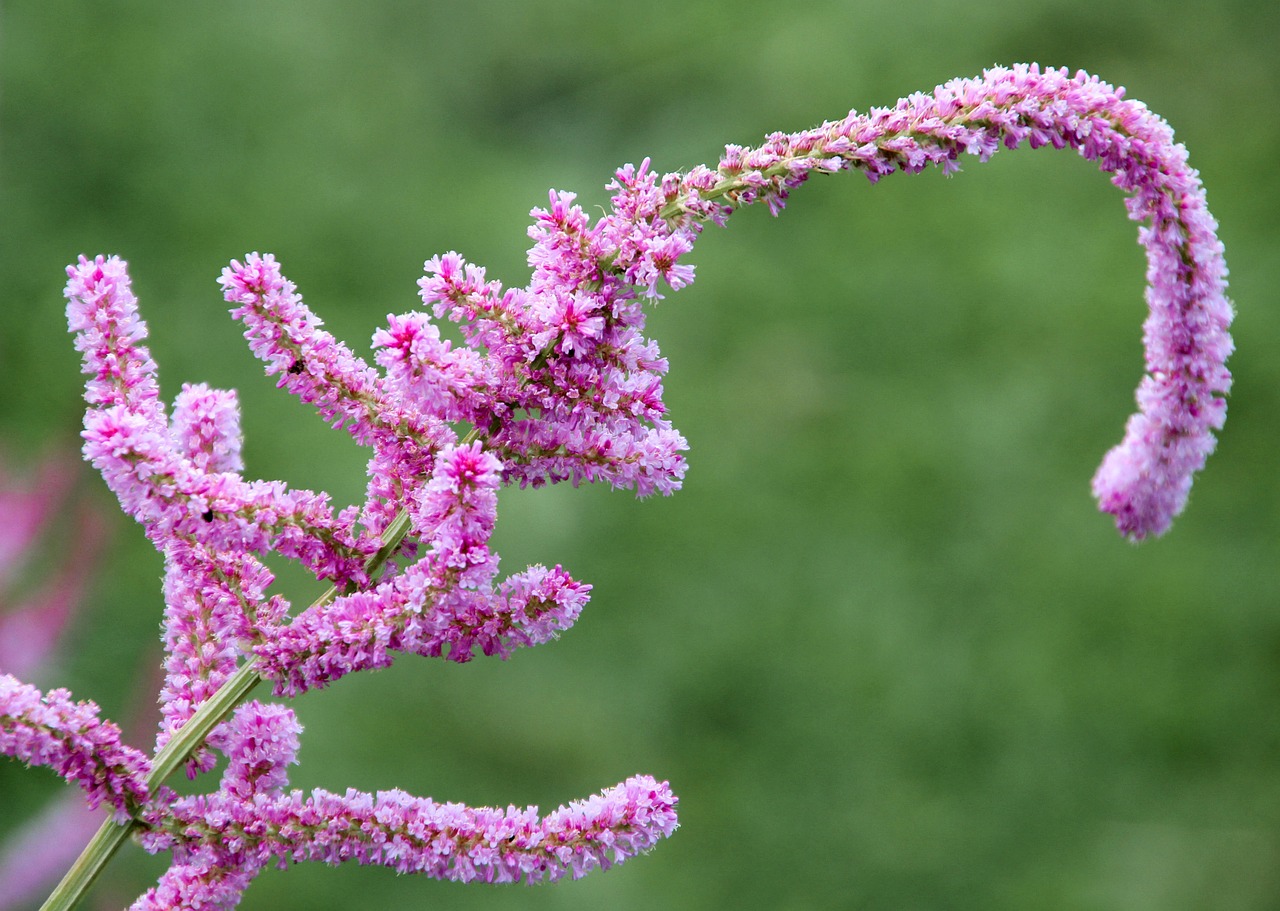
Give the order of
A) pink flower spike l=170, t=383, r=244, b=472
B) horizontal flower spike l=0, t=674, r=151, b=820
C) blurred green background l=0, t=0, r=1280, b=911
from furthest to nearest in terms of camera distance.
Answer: blurred green background l=0, t=0, r=1280, b=911 < pink flower spike l=170, t=383, r=244, b=472 < horizontal flower spike l=0, t=674, r=151, b=820

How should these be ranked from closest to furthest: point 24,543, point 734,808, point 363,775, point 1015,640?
point 24,543, point 363,775, point 734,808, point 1015,640

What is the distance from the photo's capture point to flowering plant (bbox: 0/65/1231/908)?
96cm

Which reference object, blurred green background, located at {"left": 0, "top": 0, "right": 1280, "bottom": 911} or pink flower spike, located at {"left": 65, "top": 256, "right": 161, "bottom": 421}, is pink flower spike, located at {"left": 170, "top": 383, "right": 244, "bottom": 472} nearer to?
pink flower spike, located at {"left": 65, "top": 256, "right": 161, "bottom": 421}

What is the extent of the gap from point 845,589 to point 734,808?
794mm

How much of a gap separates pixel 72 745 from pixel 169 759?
0.07 meters

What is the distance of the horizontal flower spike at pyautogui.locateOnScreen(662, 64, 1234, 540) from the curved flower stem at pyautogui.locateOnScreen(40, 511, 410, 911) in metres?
0.44

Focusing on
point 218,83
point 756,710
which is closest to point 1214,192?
point 756,710

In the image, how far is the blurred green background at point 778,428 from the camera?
3865 millimetres

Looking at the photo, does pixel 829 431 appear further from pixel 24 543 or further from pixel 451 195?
pixel 24 543

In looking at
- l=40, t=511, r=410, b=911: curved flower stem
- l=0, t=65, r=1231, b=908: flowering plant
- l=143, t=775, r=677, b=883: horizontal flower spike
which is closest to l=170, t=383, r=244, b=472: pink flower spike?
l=0, t=65, r=1231, b=908: flowering plant

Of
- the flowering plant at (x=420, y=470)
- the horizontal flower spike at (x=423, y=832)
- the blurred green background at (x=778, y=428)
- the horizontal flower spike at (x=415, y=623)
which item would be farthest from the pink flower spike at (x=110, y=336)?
the blurred green background at (x=778, y=428)

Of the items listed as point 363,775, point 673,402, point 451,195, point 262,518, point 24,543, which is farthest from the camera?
point 451,195

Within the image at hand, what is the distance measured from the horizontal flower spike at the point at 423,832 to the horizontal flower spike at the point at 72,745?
0.04 metres

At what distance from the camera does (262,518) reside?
972mm
